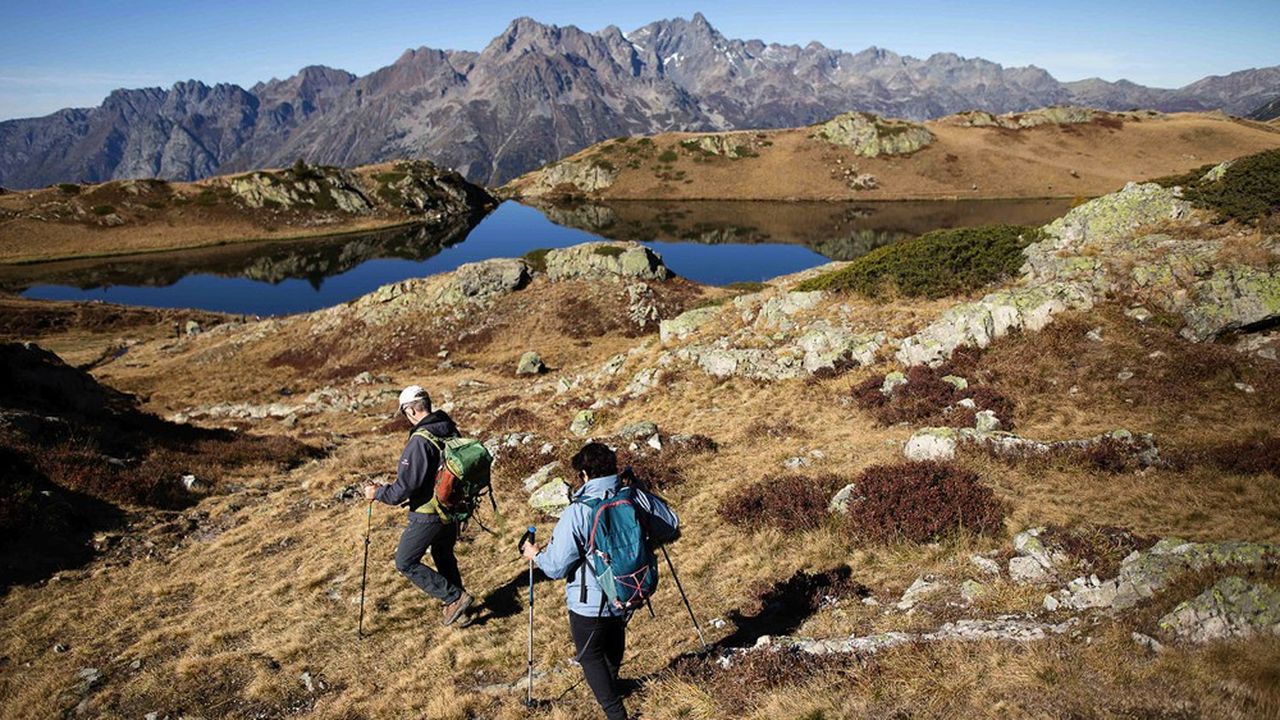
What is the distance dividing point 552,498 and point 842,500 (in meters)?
6.39

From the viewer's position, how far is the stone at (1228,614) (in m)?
5.36

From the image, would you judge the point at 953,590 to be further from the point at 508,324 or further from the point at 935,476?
the point at 508,324

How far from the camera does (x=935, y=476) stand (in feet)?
36.8

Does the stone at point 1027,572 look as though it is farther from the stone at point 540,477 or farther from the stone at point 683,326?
the stone at point 683,326

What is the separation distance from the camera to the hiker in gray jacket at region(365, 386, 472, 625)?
Answer: 821cm

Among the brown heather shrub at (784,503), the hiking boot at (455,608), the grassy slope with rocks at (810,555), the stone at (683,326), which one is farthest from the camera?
the stone at (683,326)

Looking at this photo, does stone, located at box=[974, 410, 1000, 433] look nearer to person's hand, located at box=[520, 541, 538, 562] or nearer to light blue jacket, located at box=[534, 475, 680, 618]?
light blue jacket, located at box=[534, 475, 680, 618]

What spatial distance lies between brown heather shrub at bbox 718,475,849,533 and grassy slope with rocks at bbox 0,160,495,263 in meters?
125

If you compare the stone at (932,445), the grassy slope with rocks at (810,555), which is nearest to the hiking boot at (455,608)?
the grassy slope with rocks at (810,555)

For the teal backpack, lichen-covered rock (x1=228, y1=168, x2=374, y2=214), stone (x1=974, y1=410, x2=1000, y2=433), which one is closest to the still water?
lichen-covered rock (x1=228, y1=168, x2=374, y2=214)

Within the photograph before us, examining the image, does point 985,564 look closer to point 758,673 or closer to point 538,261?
point 758,673

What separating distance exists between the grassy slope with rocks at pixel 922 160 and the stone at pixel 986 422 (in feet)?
448

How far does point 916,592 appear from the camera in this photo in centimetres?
823

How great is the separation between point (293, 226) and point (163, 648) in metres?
128
